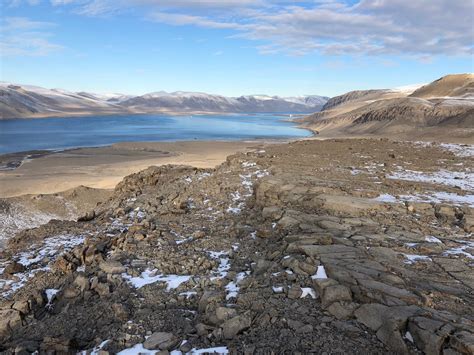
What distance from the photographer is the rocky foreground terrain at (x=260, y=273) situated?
17.0 ft

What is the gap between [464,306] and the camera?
5246 millimetres

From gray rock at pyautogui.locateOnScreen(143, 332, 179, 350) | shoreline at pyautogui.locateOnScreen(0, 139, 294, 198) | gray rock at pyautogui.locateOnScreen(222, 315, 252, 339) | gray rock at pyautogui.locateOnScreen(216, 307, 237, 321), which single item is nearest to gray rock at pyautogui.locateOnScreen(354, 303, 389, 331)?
gray rock at pyautogui.locateOnScreen(222, 315, 252, 339)

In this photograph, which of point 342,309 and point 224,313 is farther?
point 224,313

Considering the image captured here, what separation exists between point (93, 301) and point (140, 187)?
964 cm

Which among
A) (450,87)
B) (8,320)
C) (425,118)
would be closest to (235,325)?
(8,320)

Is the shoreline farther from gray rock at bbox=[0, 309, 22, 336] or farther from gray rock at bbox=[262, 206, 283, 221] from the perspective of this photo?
gray rock at bbox=[0, 309, 22, 336]

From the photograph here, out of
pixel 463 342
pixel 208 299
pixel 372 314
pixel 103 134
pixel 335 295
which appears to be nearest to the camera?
pixel 463 342

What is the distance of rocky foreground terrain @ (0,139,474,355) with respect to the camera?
5168 millimetres

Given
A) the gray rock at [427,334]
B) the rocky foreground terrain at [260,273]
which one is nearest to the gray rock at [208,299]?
the rocky foreground terrain at [260,273]

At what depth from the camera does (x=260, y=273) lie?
6945mm

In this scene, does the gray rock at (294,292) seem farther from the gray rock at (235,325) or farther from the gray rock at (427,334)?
the gray rock at (427,334)

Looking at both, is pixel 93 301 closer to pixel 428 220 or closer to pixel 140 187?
pixel 428 220

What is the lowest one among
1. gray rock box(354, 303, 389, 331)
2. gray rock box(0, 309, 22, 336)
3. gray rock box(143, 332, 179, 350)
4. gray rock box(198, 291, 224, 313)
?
gray rock box(0, 309, 22, 336)

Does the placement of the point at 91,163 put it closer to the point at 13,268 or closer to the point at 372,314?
the point at 13,268
